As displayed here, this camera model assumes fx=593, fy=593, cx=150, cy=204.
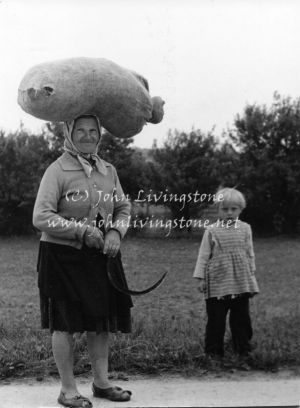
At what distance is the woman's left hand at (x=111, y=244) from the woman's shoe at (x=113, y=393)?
2.50 ft

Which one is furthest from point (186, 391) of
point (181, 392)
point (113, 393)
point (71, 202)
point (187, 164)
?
point (187, 164)

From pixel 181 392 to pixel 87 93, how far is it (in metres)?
1.81

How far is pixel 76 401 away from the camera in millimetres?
3186

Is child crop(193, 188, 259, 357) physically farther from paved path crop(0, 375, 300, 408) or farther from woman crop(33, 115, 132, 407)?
woman crop(33, 115, 132, 407)

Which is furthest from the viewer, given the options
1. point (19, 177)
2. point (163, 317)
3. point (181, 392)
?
point (19, 177)

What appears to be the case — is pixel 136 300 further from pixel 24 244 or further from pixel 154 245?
pixel 24 244

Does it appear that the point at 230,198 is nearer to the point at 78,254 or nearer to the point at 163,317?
the point at 78,254

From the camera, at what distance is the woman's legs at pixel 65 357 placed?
10.6 feet

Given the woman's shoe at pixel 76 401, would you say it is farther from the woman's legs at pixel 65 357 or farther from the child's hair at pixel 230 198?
the child's hair at pixel 230 198

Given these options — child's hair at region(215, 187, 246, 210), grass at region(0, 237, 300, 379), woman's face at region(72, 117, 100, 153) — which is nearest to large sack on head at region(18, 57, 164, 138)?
woman's face at region(72, 117, 100, 153)

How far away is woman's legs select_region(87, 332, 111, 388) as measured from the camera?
3.37 m

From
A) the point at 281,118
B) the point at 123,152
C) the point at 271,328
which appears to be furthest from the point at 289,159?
the point at 271,328

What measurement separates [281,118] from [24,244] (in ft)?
26.4

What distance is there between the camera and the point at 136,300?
7668 millimetres
